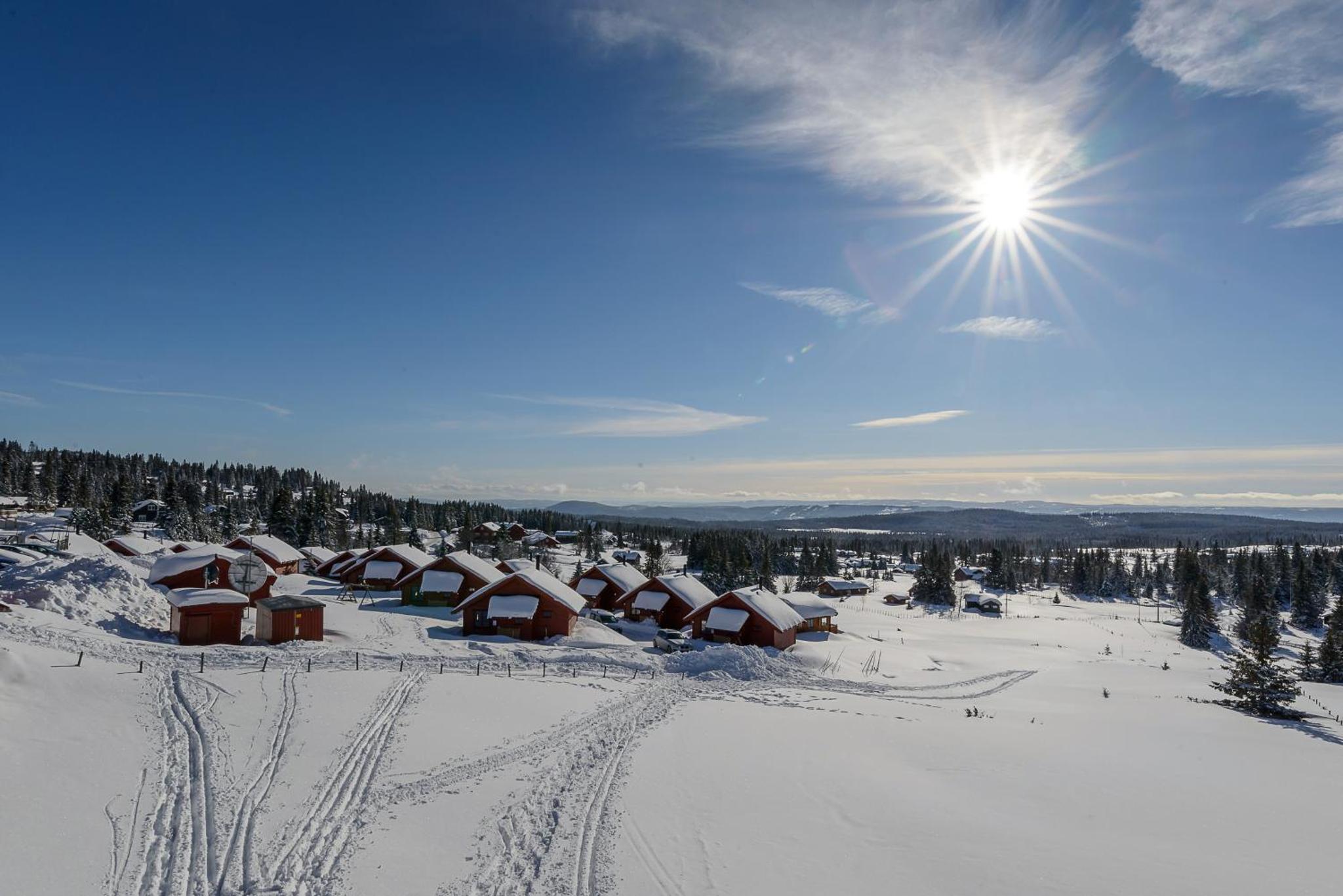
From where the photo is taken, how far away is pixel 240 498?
490 ft

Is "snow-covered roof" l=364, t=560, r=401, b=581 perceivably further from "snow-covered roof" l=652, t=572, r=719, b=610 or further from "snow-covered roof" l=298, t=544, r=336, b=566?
"snow-covered roof" l=652, t=572, r=719, b=610

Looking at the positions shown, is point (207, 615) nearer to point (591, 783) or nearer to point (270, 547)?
point (591, 783)

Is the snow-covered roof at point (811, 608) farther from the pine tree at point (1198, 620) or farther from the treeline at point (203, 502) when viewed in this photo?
the treeline at point (203, 502)

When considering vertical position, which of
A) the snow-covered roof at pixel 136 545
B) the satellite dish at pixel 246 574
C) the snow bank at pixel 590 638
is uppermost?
the satellite dish at pixel 246 574

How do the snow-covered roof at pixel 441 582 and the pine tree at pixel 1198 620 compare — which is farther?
the pine tree at pixel 1198 620

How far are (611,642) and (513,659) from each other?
415 inches

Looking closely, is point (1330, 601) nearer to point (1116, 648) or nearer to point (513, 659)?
point (1116, 648)

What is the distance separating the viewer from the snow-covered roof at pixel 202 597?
106 feet

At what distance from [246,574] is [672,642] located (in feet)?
83.4

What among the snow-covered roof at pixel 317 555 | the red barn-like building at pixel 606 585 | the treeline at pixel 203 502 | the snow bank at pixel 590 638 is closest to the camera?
the snow bank at pixel 590 638

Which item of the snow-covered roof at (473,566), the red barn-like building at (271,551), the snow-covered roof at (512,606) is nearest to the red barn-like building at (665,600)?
the snow-covered roof at (473,566)

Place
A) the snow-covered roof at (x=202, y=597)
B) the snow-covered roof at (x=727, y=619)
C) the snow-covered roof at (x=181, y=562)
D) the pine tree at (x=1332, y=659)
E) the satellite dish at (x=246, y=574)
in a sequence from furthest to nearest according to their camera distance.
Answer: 1. the pine tree at (x=1332, y=659)
2. the snow-covered roof at (x=727, y=619)
3. the snow-covered roof at (x=181, y=562)
4. the satellite dish at (x=246, y=574)
5. the snow-covered roof at (x=202, y=597)

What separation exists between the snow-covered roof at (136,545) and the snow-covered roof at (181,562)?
25.8 meters

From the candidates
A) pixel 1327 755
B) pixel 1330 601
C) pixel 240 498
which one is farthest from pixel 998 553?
pixel 240 498
